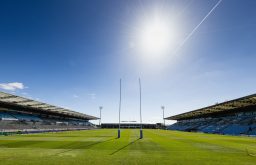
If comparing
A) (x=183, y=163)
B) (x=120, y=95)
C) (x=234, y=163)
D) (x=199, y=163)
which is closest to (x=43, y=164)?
(x=183, y=163)

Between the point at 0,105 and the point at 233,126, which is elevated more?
the point at 0,105

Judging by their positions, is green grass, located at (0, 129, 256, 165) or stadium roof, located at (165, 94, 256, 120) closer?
green grass, located at (0, 129, 256, 165)

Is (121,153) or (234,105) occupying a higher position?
(234,105)

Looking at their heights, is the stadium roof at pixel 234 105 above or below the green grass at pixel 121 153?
above

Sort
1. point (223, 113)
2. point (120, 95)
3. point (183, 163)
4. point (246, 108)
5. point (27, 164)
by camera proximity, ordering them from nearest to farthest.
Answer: point (27, 164) → point (183, 163) → point (120, 95) → point (246, 108) → point (223, 113)

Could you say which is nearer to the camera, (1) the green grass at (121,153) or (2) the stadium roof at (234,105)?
(1) the green grass at (121,153)

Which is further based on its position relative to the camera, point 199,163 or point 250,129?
point 250,129

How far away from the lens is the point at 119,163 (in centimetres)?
1139

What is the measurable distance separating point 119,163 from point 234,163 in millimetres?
7030

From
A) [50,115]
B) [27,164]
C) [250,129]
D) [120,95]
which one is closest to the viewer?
[27,164]

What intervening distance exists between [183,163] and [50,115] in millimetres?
93763

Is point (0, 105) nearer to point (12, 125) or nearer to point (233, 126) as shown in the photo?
point (12, 125)

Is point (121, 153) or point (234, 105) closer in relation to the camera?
point (121, 153)

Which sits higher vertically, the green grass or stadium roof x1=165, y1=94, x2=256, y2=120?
stadium roof x1=165, y1=94, x2=256, y2=120
